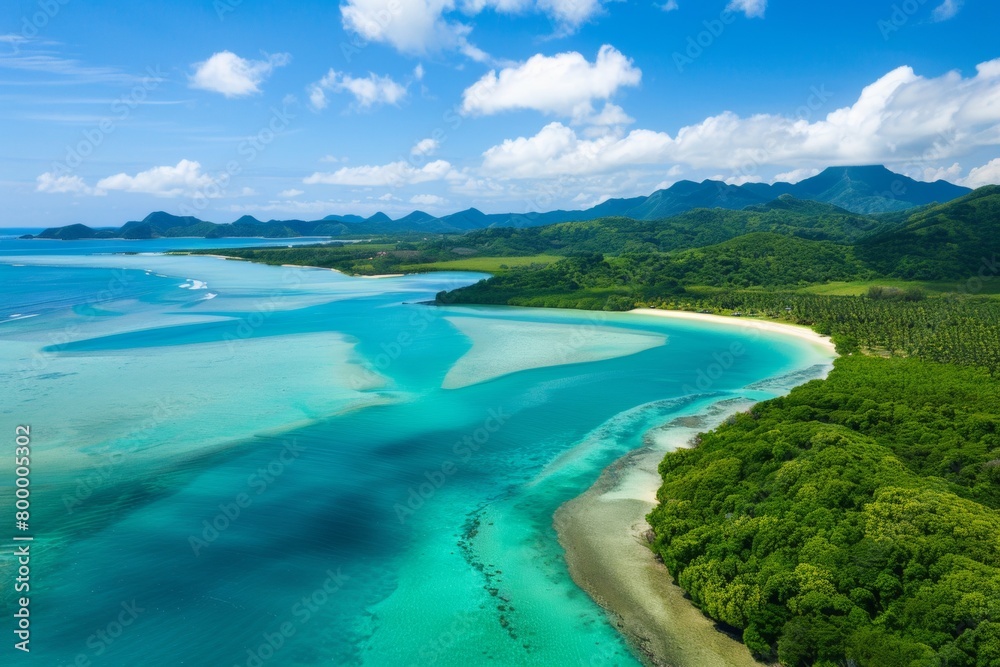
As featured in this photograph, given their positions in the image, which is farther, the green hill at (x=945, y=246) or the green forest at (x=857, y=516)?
the green hill at (x=945, y=246)

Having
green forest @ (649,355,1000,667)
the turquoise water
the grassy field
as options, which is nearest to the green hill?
the turquoise water

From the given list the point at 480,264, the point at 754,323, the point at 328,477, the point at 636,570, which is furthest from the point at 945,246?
the point at 328,477

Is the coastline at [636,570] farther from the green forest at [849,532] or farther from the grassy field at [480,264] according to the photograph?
the grassy field at [480,264]

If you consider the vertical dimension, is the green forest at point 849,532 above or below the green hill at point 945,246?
below

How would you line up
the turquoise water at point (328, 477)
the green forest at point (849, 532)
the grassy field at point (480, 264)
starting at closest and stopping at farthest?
1. the green forest at point (849, 532)
2. the turquoise water at point (328, 477)
3. the grassy field at point (480, 264)

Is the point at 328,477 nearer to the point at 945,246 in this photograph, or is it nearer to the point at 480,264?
the point at 945,246

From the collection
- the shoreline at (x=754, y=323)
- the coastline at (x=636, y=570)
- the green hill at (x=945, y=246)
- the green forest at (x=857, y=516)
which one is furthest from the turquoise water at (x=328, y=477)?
the green hill at (x=945, y=246)
